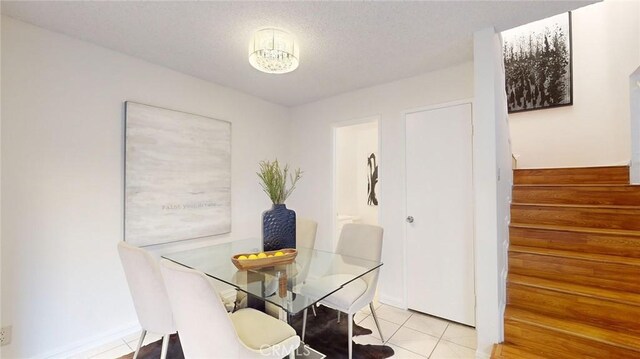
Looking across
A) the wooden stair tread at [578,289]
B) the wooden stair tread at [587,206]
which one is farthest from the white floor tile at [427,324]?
the wooden stair tread at [587,206]

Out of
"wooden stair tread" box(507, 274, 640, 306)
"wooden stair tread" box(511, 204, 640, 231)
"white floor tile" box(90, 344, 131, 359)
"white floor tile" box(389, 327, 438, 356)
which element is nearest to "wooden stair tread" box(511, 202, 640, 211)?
"wooden stair tread" box(511, 204, 640, 231)

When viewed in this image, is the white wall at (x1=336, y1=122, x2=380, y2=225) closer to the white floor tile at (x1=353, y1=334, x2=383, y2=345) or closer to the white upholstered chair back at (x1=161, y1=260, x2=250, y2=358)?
the white floor tile at (x1=353, y1=334, x2=383, y2=345)

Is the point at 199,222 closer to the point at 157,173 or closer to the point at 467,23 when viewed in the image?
the point at 157,173

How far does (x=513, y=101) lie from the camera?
3.52 meters

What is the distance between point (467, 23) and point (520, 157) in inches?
95.0

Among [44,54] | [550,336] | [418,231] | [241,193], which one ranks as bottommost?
[550,336]

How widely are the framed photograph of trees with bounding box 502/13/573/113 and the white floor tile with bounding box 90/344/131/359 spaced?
4.89 m

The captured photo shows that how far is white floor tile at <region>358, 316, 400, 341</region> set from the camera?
2.26 meters

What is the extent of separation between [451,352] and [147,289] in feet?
7.19

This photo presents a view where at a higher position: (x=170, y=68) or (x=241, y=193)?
(x=170, y=68)

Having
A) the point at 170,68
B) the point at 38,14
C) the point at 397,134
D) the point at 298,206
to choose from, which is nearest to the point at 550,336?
the point at 397,134

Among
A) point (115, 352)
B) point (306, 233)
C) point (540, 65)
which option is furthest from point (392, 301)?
point (540, 65)

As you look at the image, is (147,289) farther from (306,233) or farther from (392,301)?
(392,301)

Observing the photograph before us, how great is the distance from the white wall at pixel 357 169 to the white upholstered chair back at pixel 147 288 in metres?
3.21
